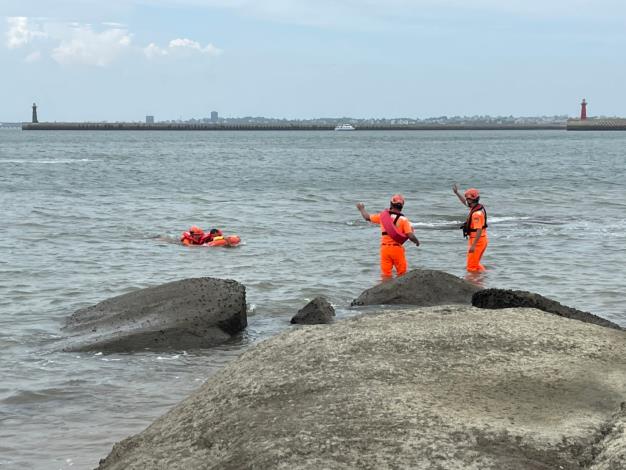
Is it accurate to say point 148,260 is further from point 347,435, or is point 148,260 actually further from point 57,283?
point 347,435

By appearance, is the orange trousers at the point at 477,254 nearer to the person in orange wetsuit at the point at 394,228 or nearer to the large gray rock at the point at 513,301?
the person in orange wetsuit at the point at 394,228

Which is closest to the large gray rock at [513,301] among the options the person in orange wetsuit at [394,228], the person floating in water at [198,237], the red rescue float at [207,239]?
the person in orange wetsuit at [394,228]

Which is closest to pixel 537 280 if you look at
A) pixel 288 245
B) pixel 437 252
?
pixel 437 252

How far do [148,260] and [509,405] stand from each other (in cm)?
1574

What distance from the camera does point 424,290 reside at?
41.7 feet

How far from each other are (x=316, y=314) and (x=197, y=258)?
873 centimetres

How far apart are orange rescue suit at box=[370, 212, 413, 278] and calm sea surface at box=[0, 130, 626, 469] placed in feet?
2.59

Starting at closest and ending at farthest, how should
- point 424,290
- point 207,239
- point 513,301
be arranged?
1. point 513,301
2. point 424,290
3. point 207,239

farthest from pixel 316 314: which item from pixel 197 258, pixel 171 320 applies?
pixel 197 258

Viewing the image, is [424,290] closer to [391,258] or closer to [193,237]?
[391,258]

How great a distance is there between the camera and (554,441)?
442 centimetres

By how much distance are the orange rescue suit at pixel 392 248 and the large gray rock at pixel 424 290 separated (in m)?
1.65

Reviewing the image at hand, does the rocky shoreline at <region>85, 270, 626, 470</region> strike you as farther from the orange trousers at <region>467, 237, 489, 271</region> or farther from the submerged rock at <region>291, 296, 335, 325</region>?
the orange trousers at <region>467, 237, 489, 271</region>

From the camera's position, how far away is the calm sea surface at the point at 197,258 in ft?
28.8
